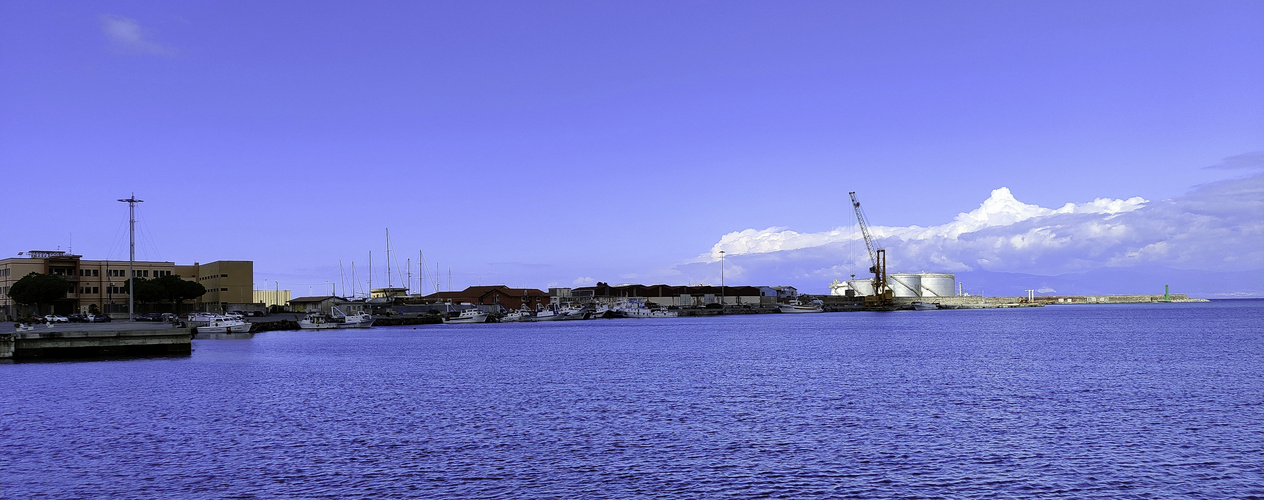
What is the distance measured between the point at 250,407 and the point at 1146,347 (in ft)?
234

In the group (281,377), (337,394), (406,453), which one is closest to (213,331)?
(281,377)

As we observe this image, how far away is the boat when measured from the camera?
522 feet

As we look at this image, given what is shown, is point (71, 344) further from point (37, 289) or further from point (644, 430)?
point (37, 289)

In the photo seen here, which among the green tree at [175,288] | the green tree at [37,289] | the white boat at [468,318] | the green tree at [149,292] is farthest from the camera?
the white boat at [468,318]

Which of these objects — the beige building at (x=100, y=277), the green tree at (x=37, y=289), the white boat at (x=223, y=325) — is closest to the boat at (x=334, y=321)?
the beige building at (x=100, y=277)

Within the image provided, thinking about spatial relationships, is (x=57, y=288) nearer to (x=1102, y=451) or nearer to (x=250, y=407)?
(x=250, y=407)

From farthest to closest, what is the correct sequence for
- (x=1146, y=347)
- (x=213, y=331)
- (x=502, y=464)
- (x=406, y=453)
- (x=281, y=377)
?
(x=213, y=331) < (x=1146, y=347) < (x=281, y=377) < (x=406, y=453) < (x=502, y=464)

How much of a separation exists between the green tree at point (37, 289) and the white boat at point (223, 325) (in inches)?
1153

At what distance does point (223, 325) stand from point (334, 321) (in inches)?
1731

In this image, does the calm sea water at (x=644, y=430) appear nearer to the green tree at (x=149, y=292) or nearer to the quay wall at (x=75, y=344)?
Result: the quay wall at (x=75, y=344)

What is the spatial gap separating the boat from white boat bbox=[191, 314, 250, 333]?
2819cm

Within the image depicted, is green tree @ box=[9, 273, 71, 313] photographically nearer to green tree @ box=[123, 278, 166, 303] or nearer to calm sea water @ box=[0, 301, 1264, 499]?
green tree @ box=[123, 278, 166, 303]

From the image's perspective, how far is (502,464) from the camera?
26766 mm

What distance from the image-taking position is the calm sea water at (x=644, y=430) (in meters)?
24.2
